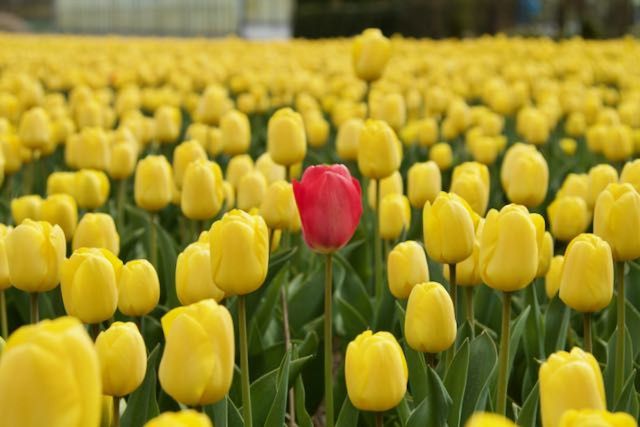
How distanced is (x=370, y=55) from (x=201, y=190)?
137cm

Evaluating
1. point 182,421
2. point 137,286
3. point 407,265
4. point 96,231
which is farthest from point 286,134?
point 182,421

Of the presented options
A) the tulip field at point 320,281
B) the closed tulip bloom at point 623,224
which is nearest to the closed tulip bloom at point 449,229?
the tulip field at point 320,281

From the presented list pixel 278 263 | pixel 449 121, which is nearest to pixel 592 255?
pixel 278 263

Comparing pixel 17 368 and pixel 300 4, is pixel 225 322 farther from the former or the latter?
pixel 300 4

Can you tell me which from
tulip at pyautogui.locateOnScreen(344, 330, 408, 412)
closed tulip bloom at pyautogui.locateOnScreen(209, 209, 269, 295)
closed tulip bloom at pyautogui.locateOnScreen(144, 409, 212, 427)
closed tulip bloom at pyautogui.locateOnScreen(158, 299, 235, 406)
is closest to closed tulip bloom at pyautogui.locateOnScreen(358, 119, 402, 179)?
closed tulip bloom at pyautogui.locateOnScreen(209, 209, 269, 295)

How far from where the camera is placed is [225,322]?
1.26 meters

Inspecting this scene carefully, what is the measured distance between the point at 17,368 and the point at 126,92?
453 cm

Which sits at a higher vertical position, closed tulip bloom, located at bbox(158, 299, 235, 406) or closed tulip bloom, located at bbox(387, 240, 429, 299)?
closed tulip bloom, located at bbox(158, 299, 235, 406)

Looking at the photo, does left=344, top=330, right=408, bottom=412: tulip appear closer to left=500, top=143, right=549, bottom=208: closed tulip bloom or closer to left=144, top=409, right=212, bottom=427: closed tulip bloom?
left=144, top=409, right=212, bottom=427: closed tulip bloom

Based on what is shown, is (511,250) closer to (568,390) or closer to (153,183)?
(568,390)

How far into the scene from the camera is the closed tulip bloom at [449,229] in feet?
5.96

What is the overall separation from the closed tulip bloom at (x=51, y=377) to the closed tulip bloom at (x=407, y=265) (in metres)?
1.19

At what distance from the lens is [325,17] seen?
84.9ft

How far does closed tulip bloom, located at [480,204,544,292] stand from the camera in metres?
1.63
